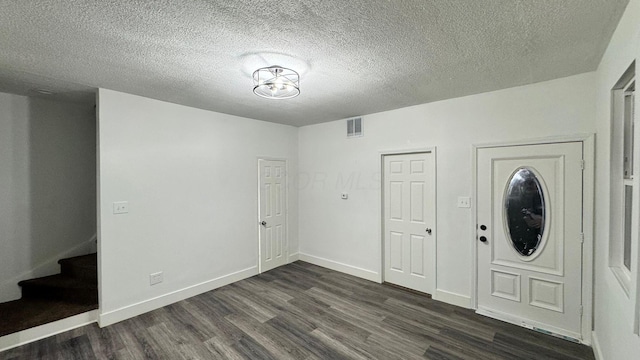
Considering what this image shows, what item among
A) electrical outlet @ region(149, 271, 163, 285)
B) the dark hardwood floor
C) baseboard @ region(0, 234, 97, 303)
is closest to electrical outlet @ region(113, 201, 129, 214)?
electrical outlet @ region(149, 271, 163, 285)

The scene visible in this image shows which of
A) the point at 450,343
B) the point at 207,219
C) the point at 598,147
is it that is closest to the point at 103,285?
the point at 207,219

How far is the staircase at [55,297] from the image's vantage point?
2.71 m

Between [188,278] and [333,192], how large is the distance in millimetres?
2645

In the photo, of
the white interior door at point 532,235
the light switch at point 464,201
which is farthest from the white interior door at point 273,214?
the white interior door at point 532,235

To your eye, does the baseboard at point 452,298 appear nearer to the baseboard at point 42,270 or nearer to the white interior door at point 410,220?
the white interior door at point 410,220

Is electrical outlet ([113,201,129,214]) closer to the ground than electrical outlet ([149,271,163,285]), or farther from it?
farther from it

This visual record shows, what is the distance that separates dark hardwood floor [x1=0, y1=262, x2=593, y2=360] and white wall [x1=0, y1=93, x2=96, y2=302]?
1.38 m

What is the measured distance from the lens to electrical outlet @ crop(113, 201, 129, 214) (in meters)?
2.92

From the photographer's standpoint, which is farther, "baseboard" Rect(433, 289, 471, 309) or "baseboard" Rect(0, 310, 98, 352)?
"baseboard" Rect(433, 289, 471, 309)

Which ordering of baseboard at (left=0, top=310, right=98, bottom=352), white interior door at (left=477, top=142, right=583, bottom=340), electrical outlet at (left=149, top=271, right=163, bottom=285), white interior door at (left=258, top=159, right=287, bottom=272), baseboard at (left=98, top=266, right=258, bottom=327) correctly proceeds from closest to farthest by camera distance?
1. baseboard at (left=0, top=310, right=98, bottom=352)
2. white interior door at (left=477, top=142, right=583, bottom=340)
3. baseboard at (left=98, top=266, right=258, bottom=327)
4. electrical outlet at (left=149, top=271, right=163, bottom=285)
5. white interior door at (left=258, top=159, right=287, bottom=272)

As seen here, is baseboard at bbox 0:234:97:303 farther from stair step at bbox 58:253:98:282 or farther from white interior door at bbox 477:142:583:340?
white interior door at bbox 477:142:583:340

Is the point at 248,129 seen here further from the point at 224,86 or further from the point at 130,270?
the point at 130,270

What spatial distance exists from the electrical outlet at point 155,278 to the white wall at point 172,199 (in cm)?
5

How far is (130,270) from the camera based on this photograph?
3021 mm
